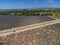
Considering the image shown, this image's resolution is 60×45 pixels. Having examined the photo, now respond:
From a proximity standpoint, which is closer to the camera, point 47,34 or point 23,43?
point 23,43

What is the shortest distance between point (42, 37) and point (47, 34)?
6.40ft

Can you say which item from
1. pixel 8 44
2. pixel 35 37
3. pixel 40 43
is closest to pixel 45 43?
pixel 40 43

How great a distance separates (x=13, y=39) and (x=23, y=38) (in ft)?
2.92

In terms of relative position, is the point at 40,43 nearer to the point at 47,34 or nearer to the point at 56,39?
the point at 56,39

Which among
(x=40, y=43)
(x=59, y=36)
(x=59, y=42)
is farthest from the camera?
(x=59, y=36)

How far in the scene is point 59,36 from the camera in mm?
18469

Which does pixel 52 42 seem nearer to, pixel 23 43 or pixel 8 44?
pixel 23 43

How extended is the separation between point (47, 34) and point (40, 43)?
354cm

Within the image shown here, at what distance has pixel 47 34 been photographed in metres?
19.0

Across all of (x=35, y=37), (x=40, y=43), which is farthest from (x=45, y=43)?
(x=35, y=37)

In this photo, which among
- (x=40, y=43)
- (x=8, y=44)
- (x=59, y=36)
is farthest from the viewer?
(x=59, y=36)

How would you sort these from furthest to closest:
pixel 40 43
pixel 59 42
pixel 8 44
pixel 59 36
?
pixel 59 36 < pixel 59 42 < pixel 40 43 < pixel 8 44

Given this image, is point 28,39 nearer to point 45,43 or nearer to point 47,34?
point 45,43

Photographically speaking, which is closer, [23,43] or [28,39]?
[23,43]
